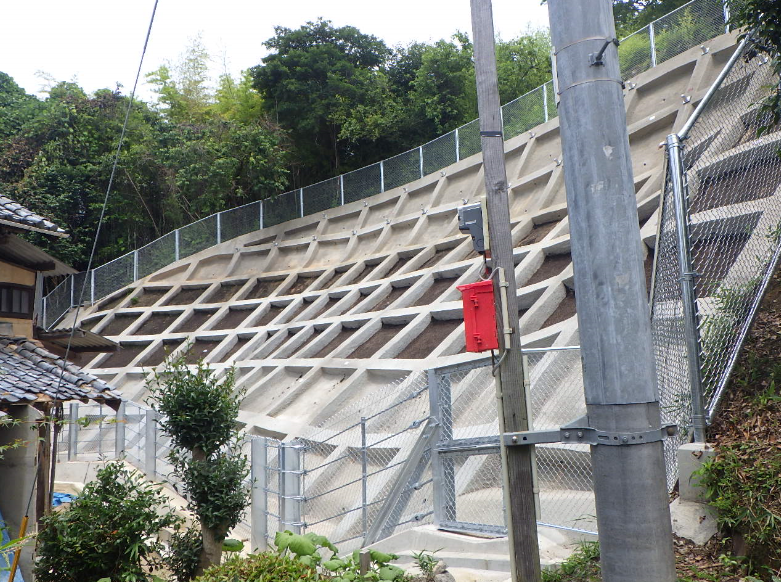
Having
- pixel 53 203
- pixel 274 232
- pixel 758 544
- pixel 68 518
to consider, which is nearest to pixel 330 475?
pixel 68 518

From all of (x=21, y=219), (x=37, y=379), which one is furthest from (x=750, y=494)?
(x=21, y=219)

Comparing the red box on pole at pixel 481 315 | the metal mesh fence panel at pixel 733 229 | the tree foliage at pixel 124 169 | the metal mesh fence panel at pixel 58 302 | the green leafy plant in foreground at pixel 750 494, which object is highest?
the tree foliage at pixel 124 169

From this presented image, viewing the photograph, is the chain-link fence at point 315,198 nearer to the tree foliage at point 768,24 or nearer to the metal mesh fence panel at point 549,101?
the metal mesh fence panel at point 549,101

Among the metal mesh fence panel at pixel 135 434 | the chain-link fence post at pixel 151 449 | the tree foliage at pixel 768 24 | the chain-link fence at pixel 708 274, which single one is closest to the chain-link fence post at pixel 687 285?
the chain-link fence at pixel 708 274

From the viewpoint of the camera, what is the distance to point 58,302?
78.0 feet

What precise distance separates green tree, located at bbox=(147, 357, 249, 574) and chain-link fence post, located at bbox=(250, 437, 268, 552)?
0.73m

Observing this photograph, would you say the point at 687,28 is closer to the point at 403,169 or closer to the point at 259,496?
the point at 403,169

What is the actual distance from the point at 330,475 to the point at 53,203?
66.3ft

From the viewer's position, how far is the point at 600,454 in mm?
2818

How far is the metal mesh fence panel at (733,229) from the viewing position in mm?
5719

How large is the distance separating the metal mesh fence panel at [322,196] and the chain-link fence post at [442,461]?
16.7m

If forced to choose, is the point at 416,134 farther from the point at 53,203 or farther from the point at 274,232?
the point at 53,203

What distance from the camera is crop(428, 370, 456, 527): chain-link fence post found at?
24.0 ft

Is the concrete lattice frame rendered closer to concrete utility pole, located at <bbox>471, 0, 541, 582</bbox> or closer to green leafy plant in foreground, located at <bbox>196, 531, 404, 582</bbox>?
concrete utility pole, located at <bbox>471, 0, 541, 582</bbox>
